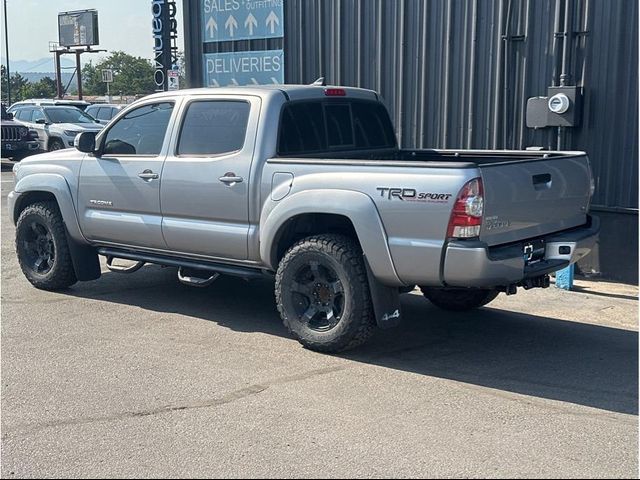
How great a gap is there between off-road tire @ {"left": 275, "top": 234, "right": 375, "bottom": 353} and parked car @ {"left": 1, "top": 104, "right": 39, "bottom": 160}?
1900cm


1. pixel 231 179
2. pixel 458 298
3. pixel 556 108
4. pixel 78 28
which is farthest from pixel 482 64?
pixel 78 28

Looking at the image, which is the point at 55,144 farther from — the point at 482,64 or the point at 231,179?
the point at 231,179

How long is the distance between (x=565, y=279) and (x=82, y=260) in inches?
190

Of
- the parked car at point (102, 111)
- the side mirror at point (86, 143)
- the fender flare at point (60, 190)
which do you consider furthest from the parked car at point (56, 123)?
the side mirror at point (86, 143)

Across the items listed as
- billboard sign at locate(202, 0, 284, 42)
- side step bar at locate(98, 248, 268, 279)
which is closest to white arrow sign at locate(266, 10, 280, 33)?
billboard sign at locate(202, 0, 284, 42)

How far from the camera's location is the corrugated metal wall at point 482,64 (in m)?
8.56

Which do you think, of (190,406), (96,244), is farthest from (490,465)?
(96,244)

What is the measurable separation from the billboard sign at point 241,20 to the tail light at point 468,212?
716 centimetres

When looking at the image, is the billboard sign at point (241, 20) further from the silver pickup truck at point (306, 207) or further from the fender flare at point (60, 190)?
the fender flare at point (60, 190)

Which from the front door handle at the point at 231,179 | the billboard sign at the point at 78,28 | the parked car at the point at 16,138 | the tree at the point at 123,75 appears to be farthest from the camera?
the tree at the point at 123,75

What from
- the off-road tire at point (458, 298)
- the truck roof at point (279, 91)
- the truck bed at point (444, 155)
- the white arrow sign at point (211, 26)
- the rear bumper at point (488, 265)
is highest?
the white arrow sign at point (211, 26)

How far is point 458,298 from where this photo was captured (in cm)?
733

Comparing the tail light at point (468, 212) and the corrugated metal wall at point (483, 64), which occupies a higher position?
the corrugated metal wall at point (483, 64)

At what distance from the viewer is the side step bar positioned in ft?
22.1
